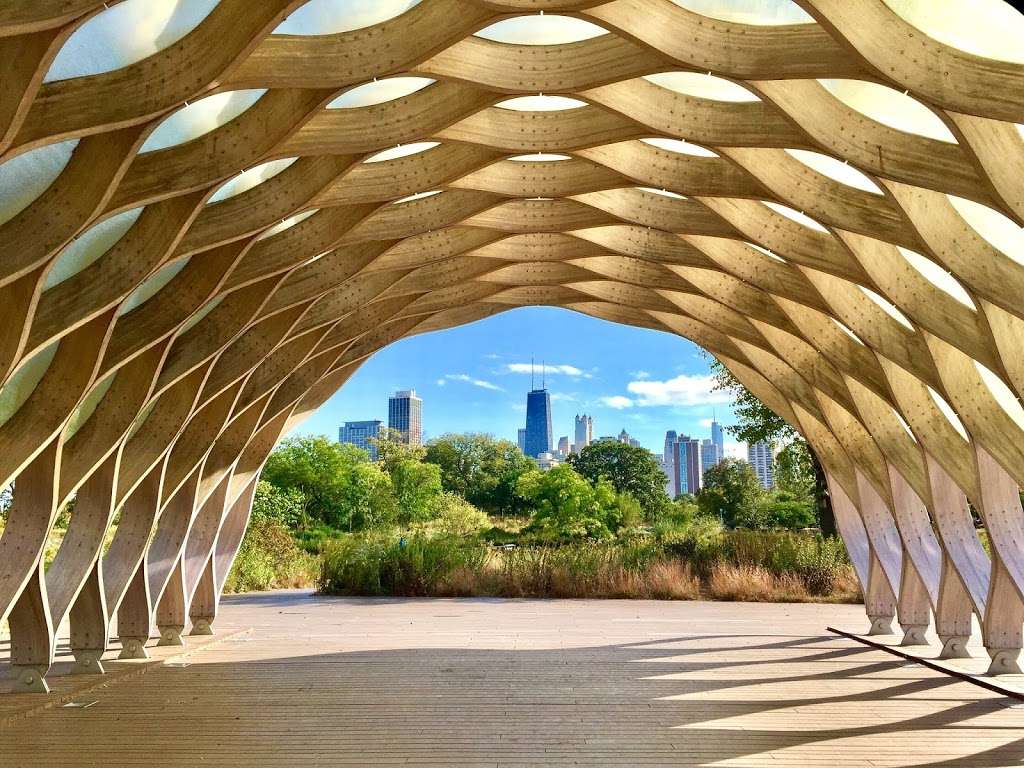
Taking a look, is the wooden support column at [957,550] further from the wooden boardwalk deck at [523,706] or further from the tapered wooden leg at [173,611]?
the tapered wooden leg at [173,611]

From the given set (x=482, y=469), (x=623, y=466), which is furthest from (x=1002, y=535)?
(x=482, y=469)

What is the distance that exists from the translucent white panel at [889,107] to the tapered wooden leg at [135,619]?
14639mm

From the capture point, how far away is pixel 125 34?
8797 mm

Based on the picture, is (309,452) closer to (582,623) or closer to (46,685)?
(582,623)

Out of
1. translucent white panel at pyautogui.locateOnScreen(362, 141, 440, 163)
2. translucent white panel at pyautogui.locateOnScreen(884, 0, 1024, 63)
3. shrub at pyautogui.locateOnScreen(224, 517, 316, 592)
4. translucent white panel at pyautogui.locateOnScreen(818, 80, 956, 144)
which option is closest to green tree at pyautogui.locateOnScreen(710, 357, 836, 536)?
shrub at pyautogui.locateOnScreen(224, 517, 316, 592)

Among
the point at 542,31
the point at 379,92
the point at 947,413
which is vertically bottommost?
the point at 947,413

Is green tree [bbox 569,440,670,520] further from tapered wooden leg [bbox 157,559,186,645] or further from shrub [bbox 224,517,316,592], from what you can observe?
tapered wooden leg [bbox 157,559,186,645]

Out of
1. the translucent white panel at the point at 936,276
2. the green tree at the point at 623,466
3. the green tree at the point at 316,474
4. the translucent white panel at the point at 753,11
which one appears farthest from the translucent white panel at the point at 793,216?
the green tree at the point at 623,466

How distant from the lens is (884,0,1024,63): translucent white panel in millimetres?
8227

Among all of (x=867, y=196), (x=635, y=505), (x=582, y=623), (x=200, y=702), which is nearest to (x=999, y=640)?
(x=867, y=196)

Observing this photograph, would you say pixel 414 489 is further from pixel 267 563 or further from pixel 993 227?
pixel 993 227

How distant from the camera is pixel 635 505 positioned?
6091 centimetres

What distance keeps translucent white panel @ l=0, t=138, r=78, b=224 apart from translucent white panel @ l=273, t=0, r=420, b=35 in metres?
2.61

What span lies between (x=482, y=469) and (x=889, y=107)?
285ft
